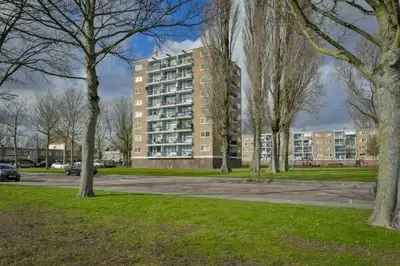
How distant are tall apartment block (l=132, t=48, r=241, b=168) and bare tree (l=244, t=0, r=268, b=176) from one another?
1751 inches

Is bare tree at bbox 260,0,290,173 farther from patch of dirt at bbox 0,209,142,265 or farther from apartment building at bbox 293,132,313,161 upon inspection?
apartment building at bbox 293,132,313,161

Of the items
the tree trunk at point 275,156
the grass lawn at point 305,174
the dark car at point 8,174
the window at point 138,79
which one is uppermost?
the window at point 138,79

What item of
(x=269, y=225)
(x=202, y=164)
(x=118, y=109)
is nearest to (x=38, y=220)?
(x=269, y=225)

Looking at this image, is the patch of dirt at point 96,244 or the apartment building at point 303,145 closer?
the patch of dirt at point 96,244

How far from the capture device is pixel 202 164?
3334 inches

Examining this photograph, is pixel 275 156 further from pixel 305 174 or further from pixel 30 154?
pixel 30 154

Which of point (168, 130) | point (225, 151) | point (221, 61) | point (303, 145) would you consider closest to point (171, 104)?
point (168, 130)

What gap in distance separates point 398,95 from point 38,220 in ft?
29.2

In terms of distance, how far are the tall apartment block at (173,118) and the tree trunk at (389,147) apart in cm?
7323

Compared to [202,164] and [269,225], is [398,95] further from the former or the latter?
[202,164]

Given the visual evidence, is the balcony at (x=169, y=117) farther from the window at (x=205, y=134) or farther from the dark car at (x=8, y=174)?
the dark car at (x=8, y=174)

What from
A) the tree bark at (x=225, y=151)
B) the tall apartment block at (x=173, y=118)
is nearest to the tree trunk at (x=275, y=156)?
the tree bark at (x=225, y=151)

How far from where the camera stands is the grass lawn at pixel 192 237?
642cm

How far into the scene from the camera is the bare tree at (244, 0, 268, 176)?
37250 mm
